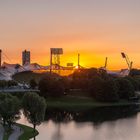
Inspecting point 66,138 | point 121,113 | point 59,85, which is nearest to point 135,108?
point 121,113

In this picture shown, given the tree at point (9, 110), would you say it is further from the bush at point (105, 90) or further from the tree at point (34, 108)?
A: the bush at point (105, 90)

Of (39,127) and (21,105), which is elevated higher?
(21,105)

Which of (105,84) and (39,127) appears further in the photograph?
(105,84)

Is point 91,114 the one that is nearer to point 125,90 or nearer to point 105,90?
point 105,90

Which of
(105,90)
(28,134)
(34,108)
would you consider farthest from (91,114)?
(28,134)

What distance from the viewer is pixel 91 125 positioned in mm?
53844

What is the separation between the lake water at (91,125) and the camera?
4544cm

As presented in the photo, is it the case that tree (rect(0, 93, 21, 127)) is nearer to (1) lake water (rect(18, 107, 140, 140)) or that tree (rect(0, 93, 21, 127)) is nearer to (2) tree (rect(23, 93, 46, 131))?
(2) tree (rect(23, 93, 46, 131))

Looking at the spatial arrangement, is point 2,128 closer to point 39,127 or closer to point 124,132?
point 39,127

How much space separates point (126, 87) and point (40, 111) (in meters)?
45.5

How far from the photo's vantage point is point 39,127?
50.4m

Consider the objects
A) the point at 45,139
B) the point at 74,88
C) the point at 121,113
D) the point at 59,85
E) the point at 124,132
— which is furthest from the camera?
the point at 74,88

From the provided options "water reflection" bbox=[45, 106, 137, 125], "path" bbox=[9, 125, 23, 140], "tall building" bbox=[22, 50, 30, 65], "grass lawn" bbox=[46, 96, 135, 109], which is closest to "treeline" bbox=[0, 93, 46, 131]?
"path" bbox=[9, 125, 23, 140]

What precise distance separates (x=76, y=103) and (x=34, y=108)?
36.4m
